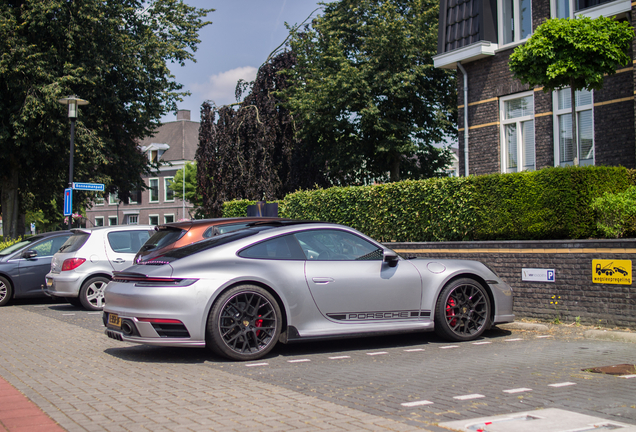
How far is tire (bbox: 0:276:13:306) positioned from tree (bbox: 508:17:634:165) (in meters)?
11.7

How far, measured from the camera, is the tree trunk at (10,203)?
84.9 ft

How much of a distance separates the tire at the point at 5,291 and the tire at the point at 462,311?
10.1m

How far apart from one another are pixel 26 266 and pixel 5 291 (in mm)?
688

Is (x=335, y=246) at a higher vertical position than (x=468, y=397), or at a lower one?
higher

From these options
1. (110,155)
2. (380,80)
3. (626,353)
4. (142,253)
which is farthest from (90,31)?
(626,353)

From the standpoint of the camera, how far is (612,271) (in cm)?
866

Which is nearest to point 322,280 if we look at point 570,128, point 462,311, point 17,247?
point 462,311

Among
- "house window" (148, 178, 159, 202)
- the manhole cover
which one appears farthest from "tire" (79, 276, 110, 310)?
"house window" (148, 178, 159, 202)

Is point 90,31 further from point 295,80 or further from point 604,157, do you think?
point 604,157

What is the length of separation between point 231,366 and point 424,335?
316 cm

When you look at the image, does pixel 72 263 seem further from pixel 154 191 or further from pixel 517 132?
pixel 154 191

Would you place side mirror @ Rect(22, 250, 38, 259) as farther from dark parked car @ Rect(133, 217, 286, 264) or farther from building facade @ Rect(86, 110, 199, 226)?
building facade @ Rect(86, 110, 199, 226)

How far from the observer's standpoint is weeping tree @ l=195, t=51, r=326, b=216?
26375 millimetres

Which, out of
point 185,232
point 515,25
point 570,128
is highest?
point 515,25
